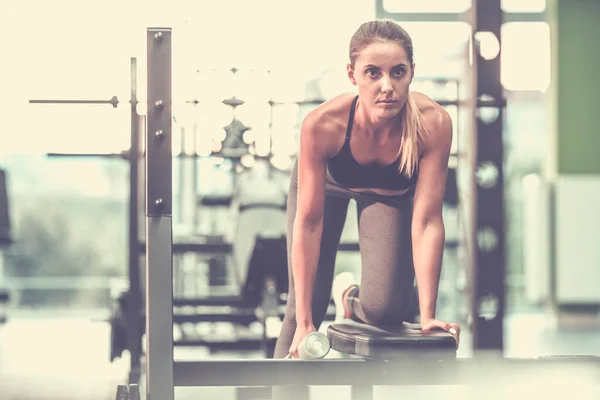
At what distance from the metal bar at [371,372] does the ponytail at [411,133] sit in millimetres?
397

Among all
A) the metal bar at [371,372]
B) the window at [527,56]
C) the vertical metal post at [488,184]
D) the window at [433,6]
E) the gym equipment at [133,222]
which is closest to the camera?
the metal bar at [371,372]

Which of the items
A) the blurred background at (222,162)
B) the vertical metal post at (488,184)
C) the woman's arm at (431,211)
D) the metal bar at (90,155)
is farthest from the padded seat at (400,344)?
the metal bar at (90,155)

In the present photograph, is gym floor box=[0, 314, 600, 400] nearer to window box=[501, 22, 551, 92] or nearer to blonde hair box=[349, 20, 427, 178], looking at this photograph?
blonde hair box=[349, 20, 427, 178]

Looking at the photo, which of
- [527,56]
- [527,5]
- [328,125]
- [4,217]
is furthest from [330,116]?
[527,5]

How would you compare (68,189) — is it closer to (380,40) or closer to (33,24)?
(33,24)

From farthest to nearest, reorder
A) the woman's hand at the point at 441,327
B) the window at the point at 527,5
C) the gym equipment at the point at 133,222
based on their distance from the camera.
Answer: the window at the point at 527,5 → the gym equipment at the point at 133,222 → the woman's hand at the point at 441,327

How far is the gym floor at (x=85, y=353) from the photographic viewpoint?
3.47m

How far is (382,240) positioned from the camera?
1.82m

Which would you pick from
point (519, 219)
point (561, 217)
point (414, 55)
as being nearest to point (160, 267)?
point (414, 55)

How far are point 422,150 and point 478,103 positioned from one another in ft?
6.57

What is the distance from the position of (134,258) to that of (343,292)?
1660mm

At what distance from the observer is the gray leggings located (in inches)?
71.0

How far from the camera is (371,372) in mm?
1559

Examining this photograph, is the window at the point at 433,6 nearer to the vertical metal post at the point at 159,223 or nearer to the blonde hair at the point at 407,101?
the blonde hair at the point at 407,101
